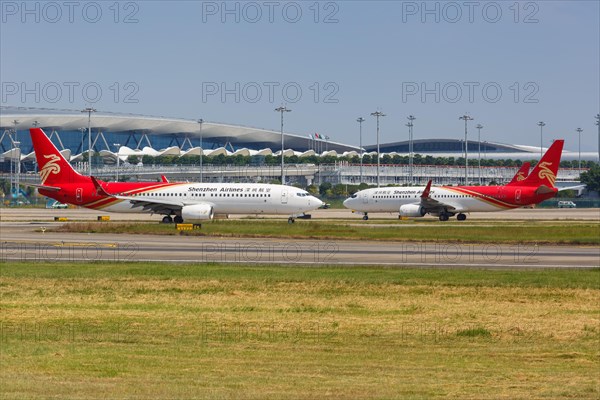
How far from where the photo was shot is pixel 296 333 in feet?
71.8

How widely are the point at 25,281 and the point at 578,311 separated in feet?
56.5

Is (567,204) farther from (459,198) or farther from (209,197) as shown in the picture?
(209,197)

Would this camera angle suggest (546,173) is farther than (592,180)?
No

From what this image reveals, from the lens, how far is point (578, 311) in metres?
26.1

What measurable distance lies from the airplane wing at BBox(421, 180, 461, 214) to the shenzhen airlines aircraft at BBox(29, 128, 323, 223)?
1540 cm

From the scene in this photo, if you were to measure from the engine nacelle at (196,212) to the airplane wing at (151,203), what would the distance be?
2697 mm

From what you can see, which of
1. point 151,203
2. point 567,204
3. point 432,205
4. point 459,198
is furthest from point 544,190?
point 567,204

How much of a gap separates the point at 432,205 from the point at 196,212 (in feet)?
84.8

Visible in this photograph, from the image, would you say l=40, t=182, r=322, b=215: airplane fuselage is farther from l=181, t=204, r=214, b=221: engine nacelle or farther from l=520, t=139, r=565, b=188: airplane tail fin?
l=520, t=139, r=565, b=188: airplane tail fin

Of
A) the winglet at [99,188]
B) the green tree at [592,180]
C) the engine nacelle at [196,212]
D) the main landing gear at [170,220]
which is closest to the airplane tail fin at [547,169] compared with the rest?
the engine nacelle at [196,212]

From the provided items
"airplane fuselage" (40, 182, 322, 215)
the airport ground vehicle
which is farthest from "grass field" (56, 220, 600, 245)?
the airport ground vehicle

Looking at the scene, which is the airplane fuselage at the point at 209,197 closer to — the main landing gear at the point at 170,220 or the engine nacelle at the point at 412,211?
the main landing gear at the point at 170,220

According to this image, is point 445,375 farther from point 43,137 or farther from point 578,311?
point 43,137

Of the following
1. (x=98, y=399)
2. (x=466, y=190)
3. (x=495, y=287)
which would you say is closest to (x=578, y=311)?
(x=495, y=287)
